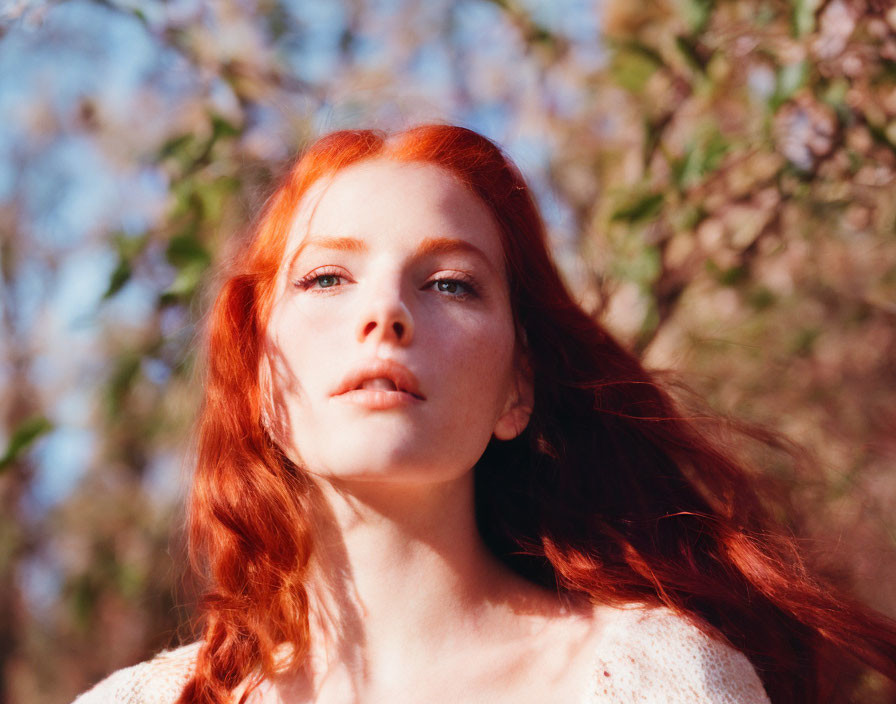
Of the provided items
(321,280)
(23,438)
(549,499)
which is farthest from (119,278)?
(549,499)

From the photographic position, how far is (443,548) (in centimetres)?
149

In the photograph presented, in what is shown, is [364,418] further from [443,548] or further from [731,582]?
[731,582]

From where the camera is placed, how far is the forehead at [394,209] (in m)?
1.44

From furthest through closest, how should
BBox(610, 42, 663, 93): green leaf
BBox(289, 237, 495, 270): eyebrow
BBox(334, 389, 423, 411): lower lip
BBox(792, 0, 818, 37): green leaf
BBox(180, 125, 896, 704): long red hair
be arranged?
BBox(610, 42, 663, 93): green leaf, BBox(792, 0, 818, 37): green leaf, BBox(180, 125, 896, 704): long red hair, BBox(289, 237, 495, 270): eyebrow, BBox(334, 389, 423, 411): lower lip

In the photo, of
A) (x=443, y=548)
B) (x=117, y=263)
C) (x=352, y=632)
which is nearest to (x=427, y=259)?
(x=443, y=548)

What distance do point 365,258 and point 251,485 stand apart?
1.44ft

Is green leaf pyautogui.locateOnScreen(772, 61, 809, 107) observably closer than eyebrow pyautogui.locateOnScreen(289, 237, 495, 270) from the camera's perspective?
No

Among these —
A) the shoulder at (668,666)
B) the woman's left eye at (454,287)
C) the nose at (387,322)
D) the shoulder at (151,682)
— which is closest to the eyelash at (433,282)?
the woman's left eye at (454,287)

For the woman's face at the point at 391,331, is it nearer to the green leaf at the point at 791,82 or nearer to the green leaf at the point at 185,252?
the green leaf at the point at 185,252

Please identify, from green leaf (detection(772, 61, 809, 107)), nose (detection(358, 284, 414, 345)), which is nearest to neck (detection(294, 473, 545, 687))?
nose (detection(358, 284, 414, 345))

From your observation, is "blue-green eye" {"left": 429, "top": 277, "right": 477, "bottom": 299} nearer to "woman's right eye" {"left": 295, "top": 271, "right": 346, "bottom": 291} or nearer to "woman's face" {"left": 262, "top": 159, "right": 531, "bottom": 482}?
"woman's face" {"left": 262, "top": 159, "right": 531, "bottom": 482}

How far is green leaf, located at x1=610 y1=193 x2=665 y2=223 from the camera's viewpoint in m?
2.06

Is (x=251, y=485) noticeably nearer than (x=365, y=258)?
No

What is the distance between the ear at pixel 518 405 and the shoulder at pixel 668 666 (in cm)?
34
